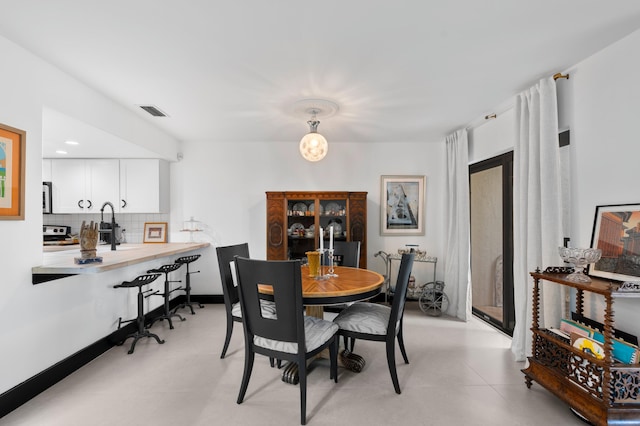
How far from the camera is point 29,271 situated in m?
2.15

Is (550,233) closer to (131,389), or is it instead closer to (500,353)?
(500,353)

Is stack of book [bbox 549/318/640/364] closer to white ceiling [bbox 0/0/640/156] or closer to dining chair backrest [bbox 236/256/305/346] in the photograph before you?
dining chair backrest [bbox 236/256/305/346]

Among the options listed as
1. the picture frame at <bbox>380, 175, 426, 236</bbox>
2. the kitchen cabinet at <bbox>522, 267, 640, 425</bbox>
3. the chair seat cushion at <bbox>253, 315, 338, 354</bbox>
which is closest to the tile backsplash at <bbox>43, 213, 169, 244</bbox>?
the chair seat cushion at <bbox>253, 315, 338, 354</bbox>

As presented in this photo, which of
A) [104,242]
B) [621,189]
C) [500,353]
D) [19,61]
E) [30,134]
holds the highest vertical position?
[19,61]

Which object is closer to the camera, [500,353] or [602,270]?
[602,270]

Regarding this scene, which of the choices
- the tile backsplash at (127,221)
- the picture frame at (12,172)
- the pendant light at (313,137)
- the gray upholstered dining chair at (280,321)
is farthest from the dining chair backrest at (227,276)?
→ the tile backsplash at (127,221)

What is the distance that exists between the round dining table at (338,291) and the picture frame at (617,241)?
4.90ft

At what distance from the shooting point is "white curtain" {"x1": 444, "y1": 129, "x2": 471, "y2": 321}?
3.89 meters

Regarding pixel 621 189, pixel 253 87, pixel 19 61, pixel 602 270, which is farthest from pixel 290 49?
pixel 602 270

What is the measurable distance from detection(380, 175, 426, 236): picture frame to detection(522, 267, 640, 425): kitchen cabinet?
2447 millimetres

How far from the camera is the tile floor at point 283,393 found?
194 centimetres

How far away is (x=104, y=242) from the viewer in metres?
4.36

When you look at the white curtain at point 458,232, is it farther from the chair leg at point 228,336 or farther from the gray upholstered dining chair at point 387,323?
the chair leg at point 228,336

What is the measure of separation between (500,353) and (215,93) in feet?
12.0
